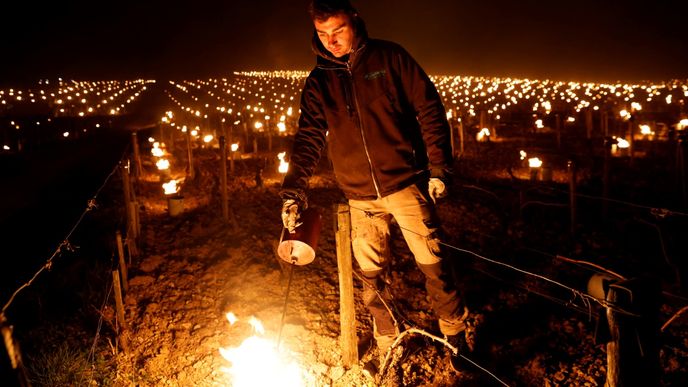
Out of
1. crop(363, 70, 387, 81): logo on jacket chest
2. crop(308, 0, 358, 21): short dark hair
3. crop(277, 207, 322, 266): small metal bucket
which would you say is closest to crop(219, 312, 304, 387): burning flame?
crop(277, 207, 322, 266): small metal bucket

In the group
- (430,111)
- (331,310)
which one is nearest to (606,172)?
(331,310)

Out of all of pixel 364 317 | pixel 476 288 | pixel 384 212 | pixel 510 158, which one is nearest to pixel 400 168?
pixel 384 212

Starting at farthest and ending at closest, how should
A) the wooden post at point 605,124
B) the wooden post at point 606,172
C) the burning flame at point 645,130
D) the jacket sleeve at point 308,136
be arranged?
the burning flame at point 645,130
the wooden post at point 605,124
the wooden post at point 606,172
the jacket sleeve at point 308,136

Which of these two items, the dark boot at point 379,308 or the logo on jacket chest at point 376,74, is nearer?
the logo on jacket chest at point 376,74

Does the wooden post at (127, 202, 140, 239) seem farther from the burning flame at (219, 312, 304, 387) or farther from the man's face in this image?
the man's face

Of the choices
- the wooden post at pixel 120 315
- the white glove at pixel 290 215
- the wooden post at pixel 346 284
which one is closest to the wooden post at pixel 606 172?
the wooden post at pixel 346 284

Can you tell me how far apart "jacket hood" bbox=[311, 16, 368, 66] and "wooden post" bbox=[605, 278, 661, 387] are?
2.10 metres

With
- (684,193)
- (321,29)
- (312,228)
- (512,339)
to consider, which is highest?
(321,29)

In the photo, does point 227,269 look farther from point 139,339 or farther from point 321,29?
point 321,29

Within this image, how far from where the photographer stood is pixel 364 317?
4.54 metres

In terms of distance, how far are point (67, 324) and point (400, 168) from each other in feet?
13.5

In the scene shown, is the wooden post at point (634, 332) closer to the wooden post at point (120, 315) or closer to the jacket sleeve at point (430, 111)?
the jacket sleeve at point (430, 111)

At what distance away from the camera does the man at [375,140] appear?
3.03 meters

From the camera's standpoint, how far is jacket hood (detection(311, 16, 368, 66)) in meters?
3.00
